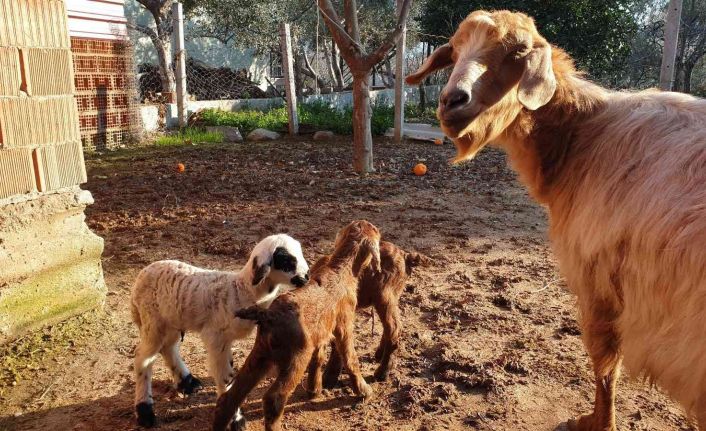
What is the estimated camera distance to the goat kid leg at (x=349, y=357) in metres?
3.34

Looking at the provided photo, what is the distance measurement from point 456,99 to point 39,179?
2968mm

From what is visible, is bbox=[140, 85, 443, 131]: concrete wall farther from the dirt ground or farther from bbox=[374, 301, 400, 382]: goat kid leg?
bbox=[374, 301, 400, 382]: goat kid leg

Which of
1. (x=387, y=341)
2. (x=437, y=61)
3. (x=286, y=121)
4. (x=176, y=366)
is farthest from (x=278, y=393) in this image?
(x=286, y=121)

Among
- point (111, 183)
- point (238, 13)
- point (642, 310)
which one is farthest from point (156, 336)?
point (238, 13)

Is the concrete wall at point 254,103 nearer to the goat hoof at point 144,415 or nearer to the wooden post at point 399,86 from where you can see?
the wooden post at point 399,86

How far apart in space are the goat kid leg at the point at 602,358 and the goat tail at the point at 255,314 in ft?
5.20

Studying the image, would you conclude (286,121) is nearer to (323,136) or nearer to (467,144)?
(323,136)

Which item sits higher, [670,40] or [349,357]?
[670,40]

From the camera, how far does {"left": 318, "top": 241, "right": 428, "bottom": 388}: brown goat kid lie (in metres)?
3.65

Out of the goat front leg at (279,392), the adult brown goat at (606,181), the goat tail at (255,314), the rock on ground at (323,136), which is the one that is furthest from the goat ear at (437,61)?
the rock on ground at (323,136)

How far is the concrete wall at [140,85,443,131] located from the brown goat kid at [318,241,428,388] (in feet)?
35.4

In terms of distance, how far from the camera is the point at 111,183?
28.0 feet

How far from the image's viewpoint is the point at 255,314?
2.79 metres

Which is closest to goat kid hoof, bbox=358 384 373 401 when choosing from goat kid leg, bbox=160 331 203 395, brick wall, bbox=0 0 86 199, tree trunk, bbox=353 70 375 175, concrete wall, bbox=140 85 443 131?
goat kid leg, bbox=160 331 203 395
